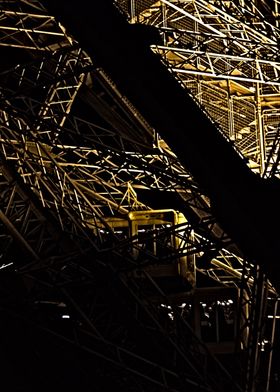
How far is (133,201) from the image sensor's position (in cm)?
2080

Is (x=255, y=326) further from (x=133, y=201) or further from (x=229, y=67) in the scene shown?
(x=229, y=67)

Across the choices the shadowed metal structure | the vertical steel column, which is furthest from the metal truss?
the vertical steel column

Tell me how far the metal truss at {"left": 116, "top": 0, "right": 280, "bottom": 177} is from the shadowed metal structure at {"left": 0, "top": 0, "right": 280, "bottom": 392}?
0.18 ft

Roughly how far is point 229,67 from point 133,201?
2795 mm

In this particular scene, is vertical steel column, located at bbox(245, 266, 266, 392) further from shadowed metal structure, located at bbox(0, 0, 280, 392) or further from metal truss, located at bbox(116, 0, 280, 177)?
metal truss, located at bbox(116, 0, 280, 177)

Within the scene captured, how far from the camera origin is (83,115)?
80.4 feet

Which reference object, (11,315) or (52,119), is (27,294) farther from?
(52,119)

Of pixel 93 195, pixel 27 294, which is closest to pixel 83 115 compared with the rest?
pixel 93 195

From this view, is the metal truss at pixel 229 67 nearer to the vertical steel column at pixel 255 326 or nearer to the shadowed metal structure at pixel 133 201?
the shadowed metal structure at pixel 133 201

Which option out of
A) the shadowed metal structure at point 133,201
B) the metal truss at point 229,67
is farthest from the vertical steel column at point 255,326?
the metal truss at point 229,67

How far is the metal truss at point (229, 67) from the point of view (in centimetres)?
1944

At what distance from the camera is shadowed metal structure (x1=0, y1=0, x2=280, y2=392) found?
410 inches

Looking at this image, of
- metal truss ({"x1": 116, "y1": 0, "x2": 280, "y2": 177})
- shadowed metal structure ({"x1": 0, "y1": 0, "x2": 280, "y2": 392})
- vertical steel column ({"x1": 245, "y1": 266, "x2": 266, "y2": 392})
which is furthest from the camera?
metal truss ({"x1": 116, "y1": 0, "x2": 280, "y2": 177})

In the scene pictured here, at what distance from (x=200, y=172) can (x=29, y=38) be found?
30.4 feet
